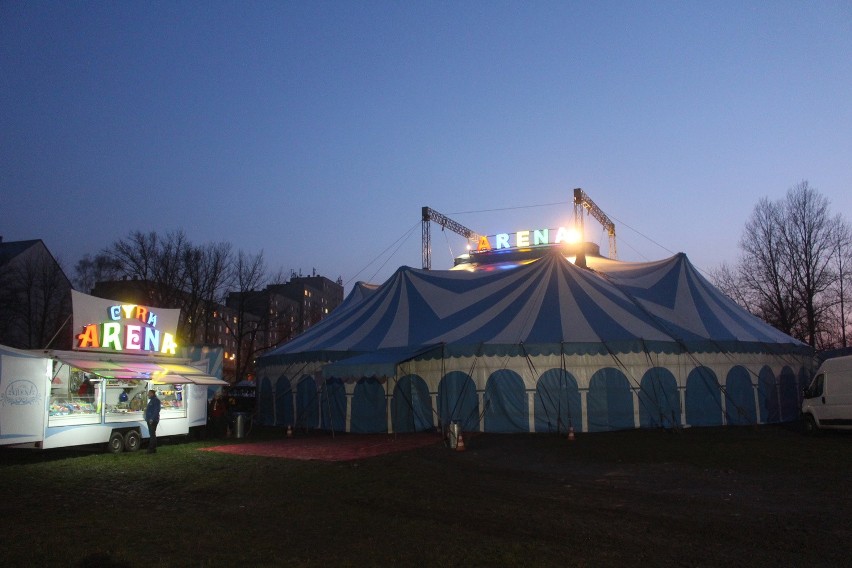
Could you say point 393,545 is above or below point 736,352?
below

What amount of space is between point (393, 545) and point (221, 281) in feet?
102

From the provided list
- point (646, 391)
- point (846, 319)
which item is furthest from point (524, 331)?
point (846, 319)

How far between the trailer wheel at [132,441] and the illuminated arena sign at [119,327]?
193cm

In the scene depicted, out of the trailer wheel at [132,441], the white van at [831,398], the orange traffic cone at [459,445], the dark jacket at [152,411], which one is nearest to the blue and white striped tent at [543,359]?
the white van at [831,398]

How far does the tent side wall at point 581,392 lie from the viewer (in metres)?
15.2

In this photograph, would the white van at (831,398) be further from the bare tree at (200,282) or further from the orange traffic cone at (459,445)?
the bare tree at (200,282)

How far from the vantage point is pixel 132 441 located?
13516 mm

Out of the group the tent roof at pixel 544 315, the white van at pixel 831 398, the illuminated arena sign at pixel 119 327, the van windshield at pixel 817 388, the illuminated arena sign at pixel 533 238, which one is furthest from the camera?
the illuminated arena sign at pixel 533 238

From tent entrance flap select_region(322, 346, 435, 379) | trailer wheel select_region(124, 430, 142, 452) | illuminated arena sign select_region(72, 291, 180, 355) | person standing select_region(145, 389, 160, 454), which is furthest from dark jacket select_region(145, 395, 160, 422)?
tent entrance flap select_region(322, 346, 435, 379)

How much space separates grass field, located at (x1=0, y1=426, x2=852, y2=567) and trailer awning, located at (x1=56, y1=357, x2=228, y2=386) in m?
1.73

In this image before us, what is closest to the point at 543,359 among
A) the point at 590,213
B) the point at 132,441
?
the point at 132,441

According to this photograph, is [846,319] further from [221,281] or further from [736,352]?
[221,281]

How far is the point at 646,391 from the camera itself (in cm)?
1532

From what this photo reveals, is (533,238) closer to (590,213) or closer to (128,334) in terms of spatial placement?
(590,213)
